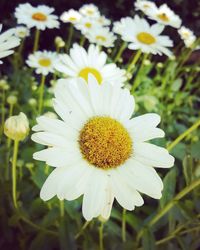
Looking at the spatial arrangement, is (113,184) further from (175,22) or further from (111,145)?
(175,22)

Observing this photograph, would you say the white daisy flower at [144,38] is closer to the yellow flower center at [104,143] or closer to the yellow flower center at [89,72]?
the yellow flower center at [89,72]

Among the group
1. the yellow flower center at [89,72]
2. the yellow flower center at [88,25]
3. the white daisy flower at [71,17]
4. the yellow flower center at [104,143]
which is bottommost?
the white daisy flower at [71,17]

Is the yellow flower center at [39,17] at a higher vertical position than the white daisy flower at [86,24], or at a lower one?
lower

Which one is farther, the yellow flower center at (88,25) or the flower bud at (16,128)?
the yellow flower center at (88,25)

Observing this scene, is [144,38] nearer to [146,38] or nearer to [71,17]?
[146,38]

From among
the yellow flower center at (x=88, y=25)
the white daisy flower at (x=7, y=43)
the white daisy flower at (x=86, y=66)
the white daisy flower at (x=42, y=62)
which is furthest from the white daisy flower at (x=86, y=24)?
the white daisy flower at (x=7, y=43)

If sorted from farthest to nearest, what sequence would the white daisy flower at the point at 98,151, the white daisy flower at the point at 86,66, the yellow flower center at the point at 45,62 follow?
1. the yellow flower center at the point at 45,62
2. the white daisy flower at the point at 86,66
3. the white daisy flower at the point at 98,151

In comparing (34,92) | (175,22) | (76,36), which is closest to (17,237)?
(34,92)

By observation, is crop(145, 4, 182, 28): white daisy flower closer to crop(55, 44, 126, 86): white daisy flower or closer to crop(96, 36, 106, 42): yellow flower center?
crop(96, 36, 106, 42): yellow flower center
